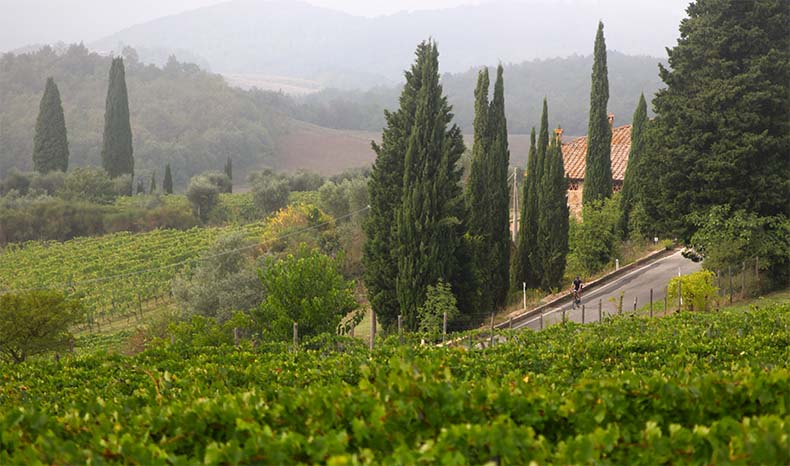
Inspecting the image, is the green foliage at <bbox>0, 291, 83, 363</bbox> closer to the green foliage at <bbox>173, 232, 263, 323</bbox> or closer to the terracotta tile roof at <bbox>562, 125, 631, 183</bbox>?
the green foliage at <bbox>173, 232, 263, 323</bbox>

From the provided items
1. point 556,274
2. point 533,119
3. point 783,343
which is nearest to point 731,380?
point 783,343

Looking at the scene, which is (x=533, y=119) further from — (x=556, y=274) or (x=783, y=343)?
(x=783, y=343)

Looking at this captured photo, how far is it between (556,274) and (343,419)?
24.0m

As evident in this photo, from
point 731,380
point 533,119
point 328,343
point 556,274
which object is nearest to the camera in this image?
point 731,380

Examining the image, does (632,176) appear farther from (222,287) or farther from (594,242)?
(222,287)

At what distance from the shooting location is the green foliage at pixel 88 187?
52.1m

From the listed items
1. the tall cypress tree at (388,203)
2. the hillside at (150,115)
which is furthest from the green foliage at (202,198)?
the tall cypress tree at (388,203)

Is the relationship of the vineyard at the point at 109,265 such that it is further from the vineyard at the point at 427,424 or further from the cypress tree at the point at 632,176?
the vineyard at the point at 427,424

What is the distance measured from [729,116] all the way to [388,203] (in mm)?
9504

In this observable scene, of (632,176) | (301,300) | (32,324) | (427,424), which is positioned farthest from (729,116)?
(32,324)

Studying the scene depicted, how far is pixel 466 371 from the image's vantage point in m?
8.20

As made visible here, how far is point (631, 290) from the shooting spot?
25.4 metres

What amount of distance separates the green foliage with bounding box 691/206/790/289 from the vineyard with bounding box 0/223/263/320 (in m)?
22.8

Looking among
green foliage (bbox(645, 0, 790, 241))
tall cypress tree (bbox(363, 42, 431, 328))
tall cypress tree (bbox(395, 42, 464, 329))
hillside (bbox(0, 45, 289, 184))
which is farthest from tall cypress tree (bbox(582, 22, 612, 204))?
hillside (bbox(0, 45, 289, 184))
